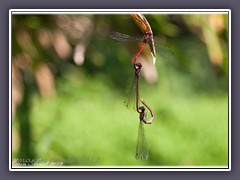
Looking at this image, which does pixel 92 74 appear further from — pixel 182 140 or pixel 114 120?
pixel 182 140

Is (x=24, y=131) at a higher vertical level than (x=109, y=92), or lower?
lower

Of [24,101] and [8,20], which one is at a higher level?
[8,20]

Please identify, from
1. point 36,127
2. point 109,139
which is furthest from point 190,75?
point 36,127

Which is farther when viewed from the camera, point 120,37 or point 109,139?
point 109,139

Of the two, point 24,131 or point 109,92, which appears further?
point 109,92
